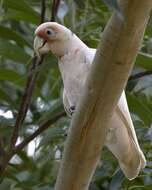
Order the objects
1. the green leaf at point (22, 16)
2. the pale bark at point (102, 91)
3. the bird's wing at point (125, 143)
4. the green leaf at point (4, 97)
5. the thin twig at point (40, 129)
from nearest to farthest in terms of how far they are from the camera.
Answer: the pale bark at point (102, 91)
the bird's wing at point (125, 143)
the thin twig at point (40, 129)
the green leaf at point (22, 16)
the green leaf at point (4, 97)

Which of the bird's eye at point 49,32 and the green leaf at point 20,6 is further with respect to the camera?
the green leaf at point 20,6

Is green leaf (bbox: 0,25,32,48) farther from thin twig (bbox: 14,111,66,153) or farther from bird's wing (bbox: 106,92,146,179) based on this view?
bird's wing (bbox: 106,92,146,179)

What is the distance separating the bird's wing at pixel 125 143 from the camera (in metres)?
1.31

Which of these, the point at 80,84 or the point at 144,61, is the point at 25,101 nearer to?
the point at 80,84

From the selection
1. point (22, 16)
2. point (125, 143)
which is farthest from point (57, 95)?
point (125, 143)

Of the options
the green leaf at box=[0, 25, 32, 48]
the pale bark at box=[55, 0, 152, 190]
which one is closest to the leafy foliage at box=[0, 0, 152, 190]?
the green leaf at box=[0, 25, 32, 48]

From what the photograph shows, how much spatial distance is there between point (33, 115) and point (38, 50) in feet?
1.53

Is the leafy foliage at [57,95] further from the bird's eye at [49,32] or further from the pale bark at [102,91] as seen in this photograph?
the pale bark at [102,91]

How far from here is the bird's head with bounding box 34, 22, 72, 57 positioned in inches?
57.2

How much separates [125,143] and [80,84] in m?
0.18

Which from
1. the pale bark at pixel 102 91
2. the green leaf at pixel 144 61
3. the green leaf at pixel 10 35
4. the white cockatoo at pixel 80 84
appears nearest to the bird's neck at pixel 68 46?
the white cockatoo at pixel 80 84

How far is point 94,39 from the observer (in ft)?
5.21

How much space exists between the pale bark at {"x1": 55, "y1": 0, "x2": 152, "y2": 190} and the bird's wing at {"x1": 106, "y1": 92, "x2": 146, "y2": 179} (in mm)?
218

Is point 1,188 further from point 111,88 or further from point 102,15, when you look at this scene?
point 111,88
